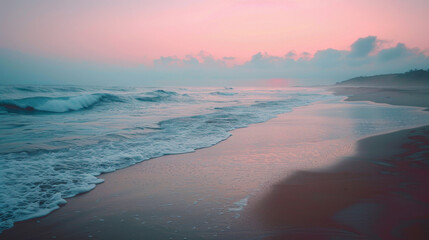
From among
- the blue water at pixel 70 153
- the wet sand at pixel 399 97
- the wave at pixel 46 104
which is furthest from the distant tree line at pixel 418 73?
the wave at pixel 46 104

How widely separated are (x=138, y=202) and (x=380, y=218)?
2.75 meters

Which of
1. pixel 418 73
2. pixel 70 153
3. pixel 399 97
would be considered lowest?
pixel 70 153

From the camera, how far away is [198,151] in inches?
217

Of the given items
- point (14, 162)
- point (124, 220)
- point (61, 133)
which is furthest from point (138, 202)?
point (61, 133)

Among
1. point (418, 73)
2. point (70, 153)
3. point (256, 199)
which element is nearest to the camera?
point (256, 199)

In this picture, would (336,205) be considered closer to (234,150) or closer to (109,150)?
(234,150)

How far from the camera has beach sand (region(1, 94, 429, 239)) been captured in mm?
2398

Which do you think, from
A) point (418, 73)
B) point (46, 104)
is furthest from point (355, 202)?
point (418, 73)

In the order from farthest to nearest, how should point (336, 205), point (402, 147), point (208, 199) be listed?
point (402, 147)
point (208, 199)
point (336, 205)

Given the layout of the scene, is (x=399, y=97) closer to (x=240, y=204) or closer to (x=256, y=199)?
(x=256, y=199)

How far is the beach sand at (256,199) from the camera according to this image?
2.40 meters

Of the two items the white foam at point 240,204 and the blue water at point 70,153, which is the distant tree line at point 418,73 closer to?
the blue water at point 70,153

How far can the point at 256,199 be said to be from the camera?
10.1ft

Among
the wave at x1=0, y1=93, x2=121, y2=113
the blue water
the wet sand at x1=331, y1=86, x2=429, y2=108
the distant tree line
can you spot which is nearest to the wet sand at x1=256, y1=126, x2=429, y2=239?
the blue water
